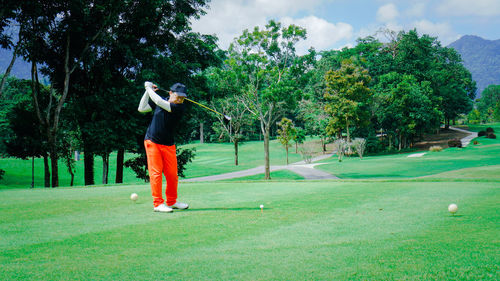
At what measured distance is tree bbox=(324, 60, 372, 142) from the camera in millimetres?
49178

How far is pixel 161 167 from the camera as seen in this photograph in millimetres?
7332

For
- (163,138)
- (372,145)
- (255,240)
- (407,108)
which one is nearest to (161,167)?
(163,138)

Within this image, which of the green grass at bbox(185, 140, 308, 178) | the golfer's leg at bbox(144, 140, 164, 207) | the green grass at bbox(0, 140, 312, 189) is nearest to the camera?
the golfer's leg at bbox(144, 140, 164, 207)

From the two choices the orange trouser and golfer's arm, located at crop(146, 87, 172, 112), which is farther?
the orange trouser

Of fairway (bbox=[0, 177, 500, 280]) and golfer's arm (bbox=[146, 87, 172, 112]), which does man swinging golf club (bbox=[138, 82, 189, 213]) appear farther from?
fairway (bbox=[0, 177, 500, 280])

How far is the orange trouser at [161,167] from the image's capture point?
23.6 ft

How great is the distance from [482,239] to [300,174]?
30.3 metres

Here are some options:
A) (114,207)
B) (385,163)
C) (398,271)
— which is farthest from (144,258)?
(385,163)

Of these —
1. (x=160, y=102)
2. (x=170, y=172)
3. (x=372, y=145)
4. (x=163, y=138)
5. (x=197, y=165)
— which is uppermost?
(x=160, y=102)

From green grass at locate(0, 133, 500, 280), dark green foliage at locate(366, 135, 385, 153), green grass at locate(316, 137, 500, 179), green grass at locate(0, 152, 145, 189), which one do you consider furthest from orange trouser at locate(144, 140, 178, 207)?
dark green foliage at locate(366, 135, 385, 153)

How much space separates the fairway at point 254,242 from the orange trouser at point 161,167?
0.49 m

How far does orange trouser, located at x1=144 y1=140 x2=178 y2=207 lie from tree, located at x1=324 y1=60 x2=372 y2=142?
43.9m

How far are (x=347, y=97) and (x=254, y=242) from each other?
49331mm

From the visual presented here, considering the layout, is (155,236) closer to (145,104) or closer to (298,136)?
(145,104)
